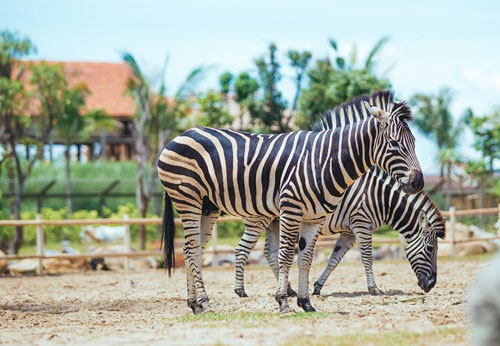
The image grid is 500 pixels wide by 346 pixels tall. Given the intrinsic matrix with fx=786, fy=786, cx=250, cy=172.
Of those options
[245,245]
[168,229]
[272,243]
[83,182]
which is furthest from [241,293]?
[83,182]

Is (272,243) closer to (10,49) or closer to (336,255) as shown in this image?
(336,255)

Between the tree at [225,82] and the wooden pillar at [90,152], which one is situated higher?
the tree at [225,82]

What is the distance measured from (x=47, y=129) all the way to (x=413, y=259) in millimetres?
16192

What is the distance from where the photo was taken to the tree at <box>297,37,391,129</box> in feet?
78.3

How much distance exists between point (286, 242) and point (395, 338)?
2396mm

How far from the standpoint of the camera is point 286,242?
8164mm

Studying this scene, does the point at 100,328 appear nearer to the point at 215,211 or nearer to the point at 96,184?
the point at 215,211

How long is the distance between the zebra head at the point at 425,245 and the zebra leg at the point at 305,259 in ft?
7.40

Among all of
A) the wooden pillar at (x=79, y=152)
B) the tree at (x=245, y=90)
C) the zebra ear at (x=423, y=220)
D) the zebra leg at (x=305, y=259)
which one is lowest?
the zebra leg at (x=305, y=259)

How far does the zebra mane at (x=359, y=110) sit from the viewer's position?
808cm

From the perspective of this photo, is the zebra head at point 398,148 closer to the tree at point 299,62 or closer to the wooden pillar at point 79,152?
the tree at point 299,62

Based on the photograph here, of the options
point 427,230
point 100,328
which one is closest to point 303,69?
point 427,230

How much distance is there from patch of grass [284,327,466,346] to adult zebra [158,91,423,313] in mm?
1870

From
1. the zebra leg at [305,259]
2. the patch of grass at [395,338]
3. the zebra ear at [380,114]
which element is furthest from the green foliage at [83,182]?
the patch of grass at [395,338]
